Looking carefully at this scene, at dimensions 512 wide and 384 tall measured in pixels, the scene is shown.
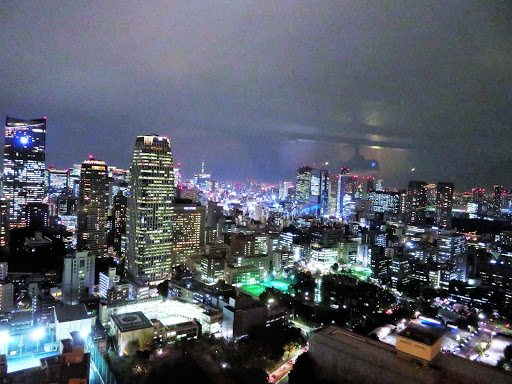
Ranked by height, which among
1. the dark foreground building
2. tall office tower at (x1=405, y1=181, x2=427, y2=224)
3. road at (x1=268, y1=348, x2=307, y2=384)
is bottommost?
road at (x1=268, y1=348, x2=307, y2=384)

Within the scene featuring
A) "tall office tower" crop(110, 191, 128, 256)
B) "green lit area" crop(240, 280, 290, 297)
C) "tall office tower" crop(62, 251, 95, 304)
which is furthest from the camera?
"tall office tower" crop(110, 191, 128, 256)

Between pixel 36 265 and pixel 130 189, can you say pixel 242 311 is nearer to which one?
pixel 130 189

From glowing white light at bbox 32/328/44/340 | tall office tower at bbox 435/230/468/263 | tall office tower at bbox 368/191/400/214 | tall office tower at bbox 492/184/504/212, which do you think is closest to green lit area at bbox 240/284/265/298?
glowing white light at bbox 32/328/44/340

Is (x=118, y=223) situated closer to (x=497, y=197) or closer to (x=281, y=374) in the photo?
(x=281, y=374)

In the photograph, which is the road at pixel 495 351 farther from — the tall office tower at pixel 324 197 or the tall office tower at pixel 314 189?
the tall office tower at pixel 324 197

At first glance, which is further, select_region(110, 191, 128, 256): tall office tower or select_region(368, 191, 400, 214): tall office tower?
select_region(368, 191, 400, 214): tall office tower

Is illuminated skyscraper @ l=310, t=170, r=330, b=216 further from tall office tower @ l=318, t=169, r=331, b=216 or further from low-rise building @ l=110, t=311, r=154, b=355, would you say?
low-rise building @ l=110, t=311, r=154, b=355

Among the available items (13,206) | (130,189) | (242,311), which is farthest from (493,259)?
(13,206)

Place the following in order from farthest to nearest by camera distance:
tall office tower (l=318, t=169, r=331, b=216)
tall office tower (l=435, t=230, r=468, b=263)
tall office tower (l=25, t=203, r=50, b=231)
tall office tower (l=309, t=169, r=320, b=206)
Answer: tall office tower (l=318, t=169, r=331, b=216) → tall office tower (l=309, t=169, r=320, b=206) → tall office tower (l=25, t=203, r=50, b=231) → tall office tower (l=435, t=230, r=468, b=263)

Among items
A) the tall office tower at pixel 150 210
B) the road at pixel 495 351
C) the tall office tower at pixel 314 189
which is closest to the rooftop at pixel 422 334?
→ the road at pixel 495 351
